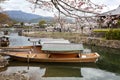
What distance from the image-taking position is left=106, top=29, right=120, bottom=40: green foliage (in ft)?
102

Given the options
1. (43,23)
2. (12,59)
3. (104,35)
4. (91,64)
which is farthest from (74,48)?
(43,23)

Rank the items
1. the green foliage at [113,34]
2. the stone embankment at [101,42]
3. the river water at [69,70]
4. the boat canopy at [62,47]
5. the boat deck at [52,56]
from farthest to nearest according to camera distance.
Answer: the green foliage at [113,34], the stone embankment at [101,42], the boat canopy at [62,47], the boat deck at [52,56], the river water at [69,70]

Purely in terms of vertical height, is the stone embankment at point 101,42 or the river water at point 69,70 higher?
the stone embankment at point 101,42

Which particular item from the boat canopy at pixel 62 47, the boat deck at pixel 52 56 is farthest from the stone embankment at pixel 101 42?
the boat canopy at pixel 62 47

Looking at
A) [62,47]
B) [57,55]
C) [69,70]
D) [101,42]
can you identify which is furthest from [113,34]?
[69,70]

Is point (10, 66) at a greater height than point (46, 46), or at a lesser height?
lesser

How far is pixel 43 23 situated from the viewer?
95.1 meters

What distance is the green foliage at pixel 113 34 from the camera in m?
31.2

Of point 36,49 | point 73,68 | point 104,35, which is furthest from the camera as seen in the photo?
point 104,35

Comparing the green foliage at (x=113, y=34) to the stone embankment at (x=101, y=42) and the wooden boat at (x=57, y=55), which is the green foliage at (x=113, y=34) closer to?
the stone embankment at (x=101, y=42)

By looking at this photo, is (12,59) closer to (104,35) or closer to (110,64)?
(110,64)

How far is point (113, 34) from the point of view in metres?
32.1

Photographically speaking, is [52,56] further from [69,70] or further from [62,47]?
[69,70]

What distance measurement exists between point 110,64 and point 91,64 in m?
1.73
